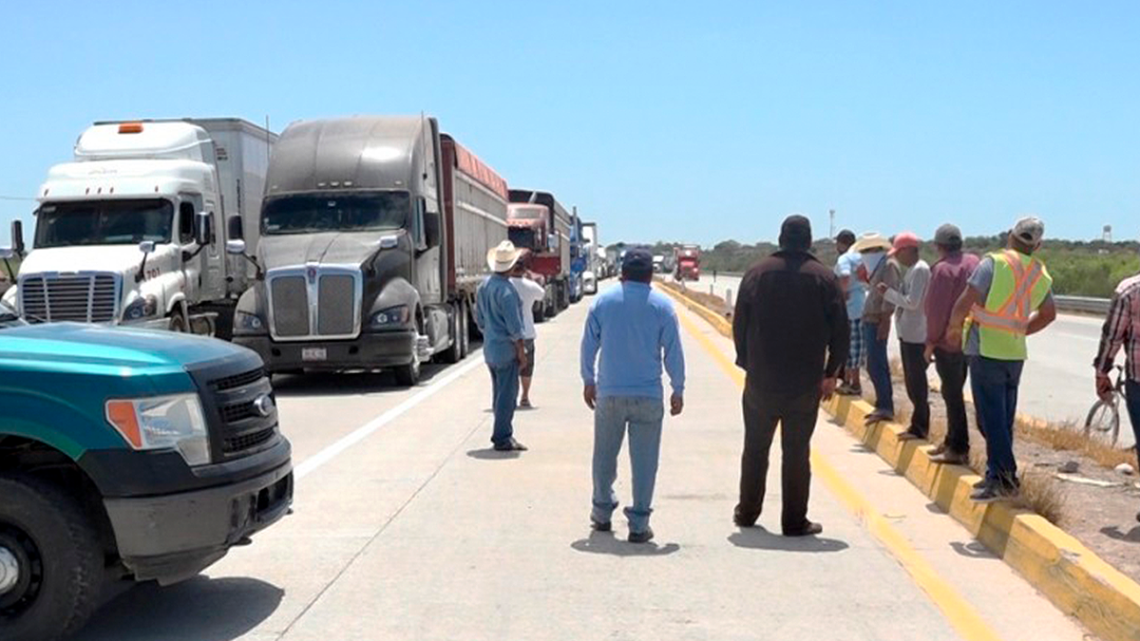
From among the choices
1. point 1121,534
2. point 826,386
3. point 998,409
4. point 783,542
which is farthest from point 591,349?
point 1121,534

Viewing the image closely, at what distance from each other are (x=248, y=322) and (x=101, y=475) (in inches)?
459

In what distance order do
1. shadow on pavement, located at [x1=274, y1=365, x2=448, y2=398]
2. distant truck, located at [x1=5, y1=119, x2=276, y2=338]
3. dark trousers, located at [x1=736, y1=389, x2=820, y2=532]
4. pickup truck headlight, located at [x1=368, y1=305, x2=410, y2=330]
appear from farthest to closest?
shadow on pavement, located at [x1=274, y1=365, x2=448, y2=398], distant truck, located at [x1=5, y1=119, x2=276, y2=338], pickup truck headlight, located at [x1=368, y1=305, x2=410, y2=330], dark trousers, located at [x1=736, y1=389, x2=820, y2=532]

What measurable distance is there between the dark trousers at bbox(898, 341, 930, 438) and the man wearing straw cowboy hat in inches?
134

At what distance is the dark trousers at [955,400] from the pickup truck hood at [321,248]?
31.0ft

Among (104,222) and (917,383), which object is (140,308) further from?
(917,383)

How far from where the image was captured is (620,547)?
7.86m

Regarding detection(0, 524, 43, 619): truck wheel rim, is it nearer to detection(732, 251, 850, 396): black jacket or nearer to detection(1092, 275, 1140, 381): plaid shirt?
detection(732, 251, 850, 396): black jacket

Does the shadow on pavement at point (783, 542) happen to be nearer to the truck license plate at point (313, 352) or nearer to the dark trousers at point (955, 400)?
the dark trousers at point (955, 400)

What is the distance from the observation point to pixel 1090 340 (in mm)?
29797

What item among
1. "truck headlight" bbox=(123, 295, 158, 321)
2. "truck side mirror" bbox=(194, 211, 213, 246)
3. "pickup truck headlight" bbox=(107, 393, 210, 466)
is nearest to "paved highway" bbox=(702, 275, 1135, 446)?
"pickup truck headlight" bbox=(107, 393, 210, 466)

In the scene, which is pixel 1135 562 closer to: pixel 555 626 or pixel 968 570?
pixel 968 570

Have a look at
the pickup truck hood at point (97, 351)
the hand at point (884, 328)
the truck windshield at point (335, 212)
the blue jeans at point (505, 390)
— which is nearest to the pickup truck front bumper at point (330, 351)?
the truck windshield at point (335, 212)

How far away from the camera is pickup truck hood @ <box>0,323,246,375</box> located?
18.8 ft

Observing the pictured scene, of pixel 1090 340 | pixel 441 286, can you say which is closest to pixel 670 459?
pixel 441 286
